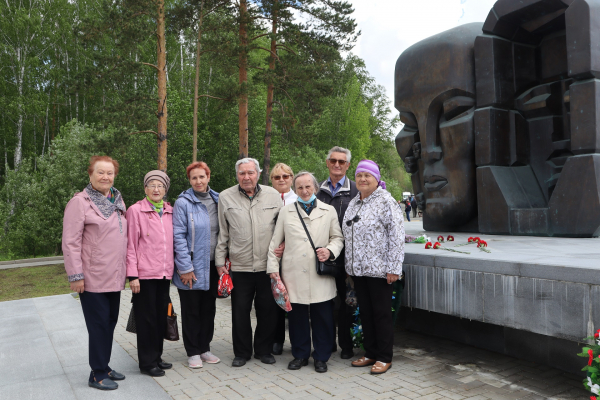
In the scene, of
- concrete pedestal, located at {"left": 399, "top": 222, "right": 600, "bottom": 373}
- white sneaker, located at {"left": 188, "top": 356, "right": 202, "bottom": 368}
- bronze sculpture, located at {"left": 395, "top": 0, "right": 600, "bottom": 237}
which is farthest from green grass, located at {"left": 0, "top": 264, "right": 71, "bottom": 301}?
concrete pedestal, located at {"left": 399, "top": 222, "right": 600, "bottom": 373}

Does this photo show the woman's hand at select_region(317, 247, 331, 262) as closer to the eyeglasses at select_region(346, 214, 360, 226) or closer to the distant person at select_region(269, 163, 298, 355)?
the eyeglasses at select_region(346, 214, 360, 226)

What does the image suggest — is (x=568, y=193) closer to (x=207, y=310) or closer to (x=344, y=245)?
(x=344, y=245)

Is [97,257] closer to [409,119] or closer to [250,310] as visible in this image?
[250,310]

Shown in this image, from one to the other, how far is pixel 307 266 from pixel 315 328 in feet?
1.78

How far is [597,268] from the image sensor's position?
110 inches

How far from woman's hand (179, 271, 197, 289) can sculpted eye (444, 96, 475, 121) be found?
397 centimetres

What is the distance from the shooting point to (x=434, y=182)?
20.6ft

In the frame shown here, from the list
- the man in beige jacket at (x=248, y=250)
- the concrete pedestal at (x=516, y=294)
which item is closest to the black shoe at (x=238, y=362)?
the man in beige jacket at (x=248, y=250)

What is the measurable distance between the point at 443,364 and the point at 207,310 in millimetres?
2029

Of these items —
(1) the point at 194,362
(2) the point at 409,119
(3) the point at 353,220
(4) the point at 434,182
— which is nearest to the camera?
(3) the point at 353,220

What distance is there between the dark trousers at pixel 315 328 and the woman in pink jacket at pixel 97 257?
1384mm

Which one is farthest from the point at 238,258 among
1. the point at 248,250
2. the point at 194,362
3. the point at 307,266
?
the point at 194,362

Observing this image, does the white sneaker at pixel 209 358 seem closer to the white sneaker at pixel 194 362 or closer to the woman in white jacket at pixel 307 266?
the white sneaker at pixel 194 362

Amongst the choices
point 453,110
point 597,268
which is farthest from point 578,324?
point 453,110
